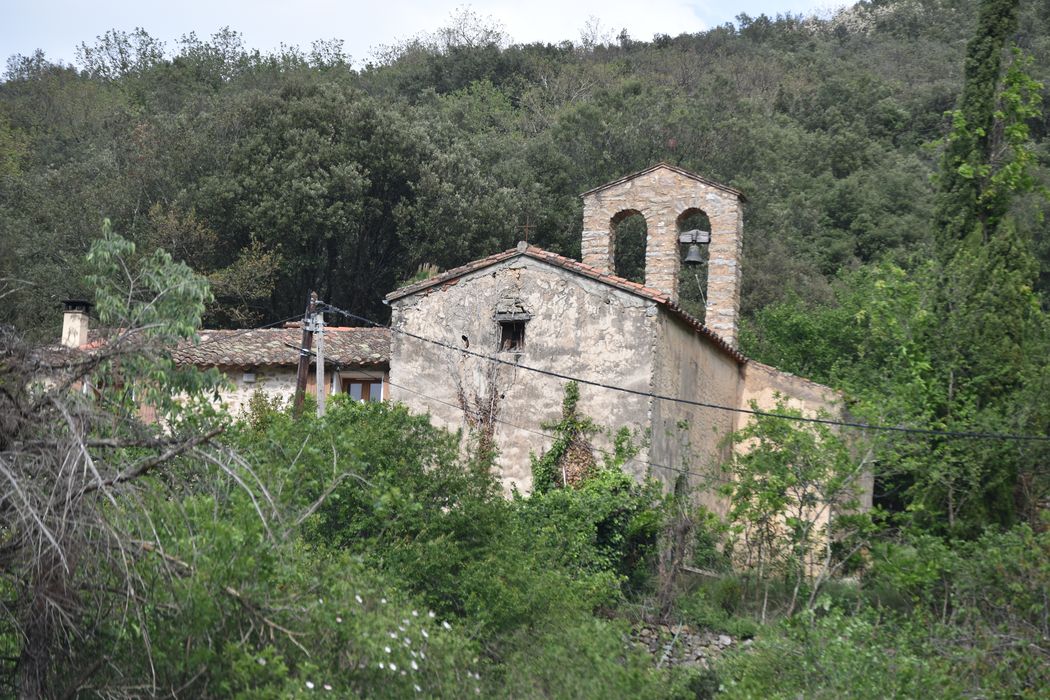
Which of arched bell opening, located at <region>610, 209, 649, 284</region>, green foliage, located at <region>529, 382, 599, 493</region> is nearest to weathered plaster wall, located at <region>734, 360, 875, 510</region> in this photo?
green foliage, located at <region>529, 382, 599, 493</region>

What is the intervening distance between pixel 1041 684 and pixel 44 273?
24.4m

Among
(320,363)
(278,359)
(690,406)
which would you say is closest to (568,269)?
(690,406)

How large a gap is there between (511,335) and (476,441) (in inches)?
65.2

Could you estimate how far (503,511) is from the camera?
47.1 feet

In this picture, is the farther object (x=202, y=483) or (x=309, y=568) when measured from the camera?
(x=309, y=568)

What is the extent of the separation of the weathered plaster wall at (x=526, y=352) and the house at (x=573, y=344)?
0.01m

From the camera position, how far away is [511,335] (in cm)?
1812

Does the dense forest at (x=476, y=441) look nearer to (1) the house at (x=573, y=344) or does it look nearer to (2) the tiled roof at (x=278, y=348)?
(1) the house at (x=573, y=344)

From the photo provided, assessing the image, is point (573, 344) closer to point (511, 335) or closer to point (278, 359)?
point (511, 335)

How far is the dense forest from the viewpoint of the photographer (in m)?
8.02

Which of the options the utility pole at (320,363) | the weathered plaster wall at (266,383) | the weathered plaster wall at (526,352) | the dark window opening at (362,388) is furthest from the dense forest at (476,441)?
the dark window opening at (362,388)

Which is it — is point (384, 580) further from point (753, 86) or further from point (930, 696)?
point (753, 86)

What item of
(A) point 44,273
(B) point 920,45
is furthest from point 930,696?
(B) point 920,45

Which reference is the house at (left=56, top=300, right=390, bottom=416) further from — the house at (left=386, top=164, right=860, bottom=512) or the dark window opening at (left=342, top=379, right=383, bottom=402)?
the house at (left=386, top=164, right=860, bottom=512)
